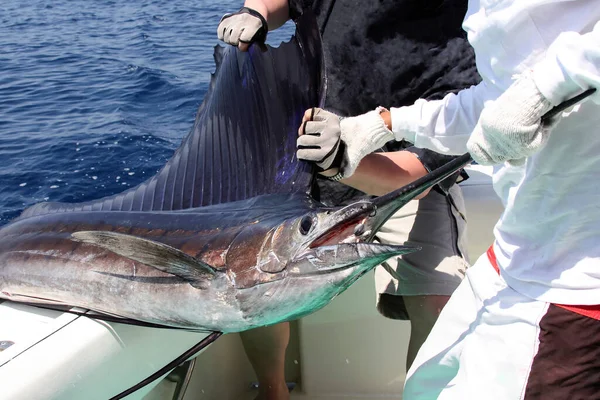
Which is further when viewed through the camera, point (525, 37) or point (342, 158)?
point (342, 158)

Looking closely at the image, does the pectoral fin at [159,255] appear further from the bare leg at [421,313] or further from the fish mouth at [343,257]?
the bare leg at [421,313]

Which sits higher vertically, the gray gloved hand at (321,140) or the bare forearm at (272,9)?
the bare forearm at (272,9)

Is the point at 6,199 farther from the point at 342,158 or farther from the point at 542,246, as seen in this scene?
the point at 542,246

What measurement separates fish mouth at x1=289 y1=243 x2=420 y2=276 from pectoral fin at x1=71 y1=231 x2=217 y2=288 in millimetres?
197

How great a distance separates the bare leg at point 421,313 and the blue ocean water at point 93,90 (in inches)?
96.2

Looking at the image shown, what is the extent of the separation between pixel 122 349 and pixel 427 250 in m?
1.01

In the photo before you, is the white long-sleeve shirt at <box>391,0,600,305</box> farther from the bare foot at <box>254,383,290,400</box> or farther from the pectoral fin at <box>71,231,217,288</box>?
the bare foot at <box>254,383,290,400</box>

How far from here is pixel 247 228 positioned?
4.46ft

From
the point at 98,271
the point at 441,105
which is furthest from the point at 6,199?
the point at 441,105

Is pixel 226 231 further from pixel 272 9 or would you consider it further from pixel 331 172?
pixel 272 9

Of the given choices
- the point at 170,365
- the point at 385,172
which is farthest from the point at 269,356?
the point at 385,172

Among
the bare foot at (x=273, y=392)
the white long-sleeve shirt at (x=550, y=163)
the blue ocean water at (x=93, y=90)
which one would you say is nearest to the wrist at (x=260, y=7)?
the white long-sleeve shirt at (x=550, y=163)

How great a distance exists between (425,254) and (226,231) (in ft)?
2.74

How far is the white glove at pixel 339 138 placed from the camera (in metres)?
1.44
